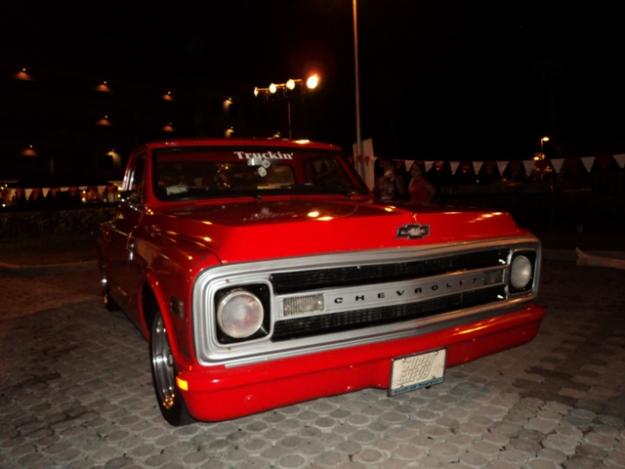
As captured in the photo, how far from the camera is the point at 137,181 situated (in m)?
4.60

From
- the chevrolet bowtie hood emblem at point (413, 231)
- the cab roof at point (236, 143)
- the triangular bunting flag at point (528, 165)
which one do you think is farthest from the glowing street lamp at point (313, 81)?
the chevrolet bowtie hood emblem at point (413, 231)

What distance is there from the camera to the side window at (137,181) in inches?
168

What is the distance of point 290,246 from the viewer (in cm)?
257

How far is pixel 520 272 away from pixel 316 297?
156 centimetres

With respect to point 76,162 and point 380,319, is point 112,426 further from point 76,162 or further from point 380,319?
point 76,162

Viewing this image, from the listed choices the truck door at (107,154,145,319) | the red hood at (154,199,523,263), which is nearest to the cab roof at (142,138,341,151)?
the truck door at (107,154,145,319)

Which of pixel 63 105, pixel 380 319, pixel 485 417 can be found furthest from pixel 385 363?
pixel 63 105

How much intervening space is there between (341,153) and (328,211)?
200cm

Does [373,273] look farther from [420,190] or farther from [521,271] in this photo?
[420,190]

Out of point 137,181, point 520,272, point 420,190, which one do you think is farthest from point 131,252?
point 420,190

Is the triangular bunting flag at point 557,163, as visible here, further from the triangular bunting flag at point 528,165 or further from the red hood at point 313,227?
the red hood at point 313,227

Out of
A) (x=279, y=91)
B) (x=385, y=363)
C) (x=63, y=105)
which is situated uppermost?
(x=63, y=105)

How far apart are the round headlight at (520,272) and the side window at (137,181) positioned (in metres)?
2.80

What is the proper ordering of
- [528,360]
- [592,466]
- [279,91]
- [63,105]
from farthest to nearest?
[63,105] → [279,91] → [528,360] → [592,466]
